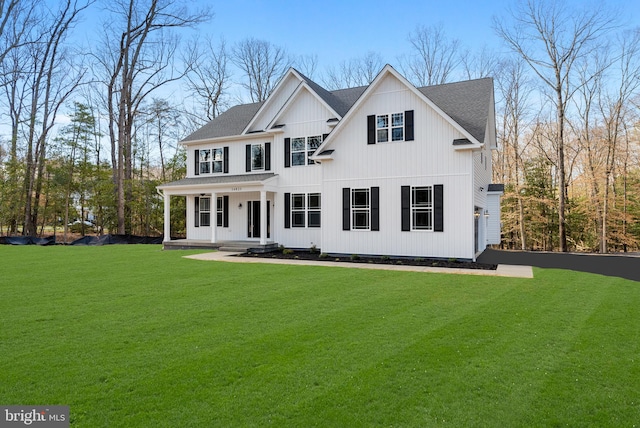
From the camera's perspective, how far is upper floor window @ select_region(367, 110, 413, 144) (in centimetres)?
1336

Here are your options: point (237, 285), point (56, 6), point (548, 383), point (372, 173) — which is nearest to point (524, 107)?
point (372, 173)

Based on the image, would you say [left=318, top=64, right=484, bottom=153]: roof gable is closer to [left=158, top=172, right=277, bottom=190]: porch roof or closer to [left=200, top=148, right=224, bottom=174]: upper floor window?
[left=158, top=172, right=277, bottom=190]: porch roof

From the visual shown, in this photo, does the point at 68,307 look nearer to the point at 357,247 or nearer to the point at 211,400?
the point at 211,400

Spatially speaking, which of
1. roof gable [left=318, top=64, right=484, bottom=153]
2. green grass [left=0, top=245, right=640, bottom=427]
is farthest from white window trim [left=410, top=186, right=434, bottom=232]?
green grass [left=0, top=245, right=640, bottom=427]

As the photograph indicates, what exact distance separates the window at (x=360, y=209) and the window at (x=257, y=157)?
5480 mm

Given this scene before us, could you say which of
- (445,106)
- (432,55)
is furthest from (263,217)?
(432,55)

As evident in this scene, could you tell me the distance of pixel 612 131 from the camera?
21531 millimetres

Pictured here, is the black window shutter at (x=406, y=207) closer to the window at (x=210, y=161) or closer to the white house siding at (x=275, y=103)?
A: the white house siding at (x=275, y=103)

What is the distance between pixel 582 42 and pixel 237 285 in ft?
66.4

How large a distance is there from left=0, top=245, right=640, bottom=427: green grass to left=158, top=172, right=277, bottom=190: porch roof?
8514 millimetres

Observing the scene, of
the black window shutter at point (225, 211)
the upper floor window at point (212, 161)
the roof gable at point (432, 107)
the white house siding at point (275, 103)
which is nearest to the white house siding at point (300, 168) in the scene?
the white house siding at point (275, 103)

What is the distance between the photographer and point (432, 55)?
2819cm

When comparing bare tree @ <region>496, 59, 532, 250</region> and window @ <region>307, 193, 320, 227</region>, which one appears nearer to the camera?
window @ <region>307, 193, 320, 227</region>

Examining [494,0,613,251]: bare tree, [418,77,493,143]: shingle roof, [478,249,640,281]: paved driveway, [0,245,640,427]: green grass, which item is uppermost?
[494,0,613,251]: bare tree
